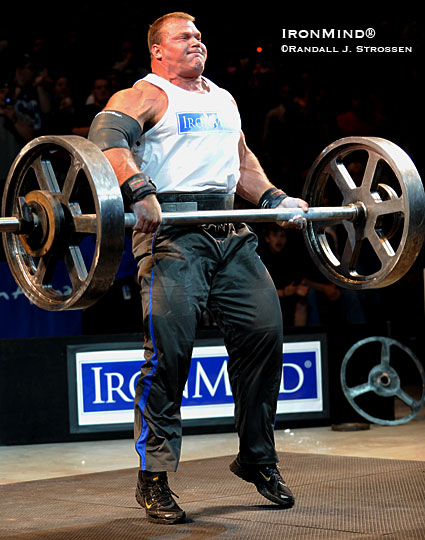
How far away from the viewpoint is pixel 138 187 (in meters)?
3.23

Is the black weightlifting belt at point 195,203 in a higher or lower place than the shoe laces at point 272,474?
higher

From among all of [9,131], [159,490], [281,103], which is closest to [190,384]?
[159,490]

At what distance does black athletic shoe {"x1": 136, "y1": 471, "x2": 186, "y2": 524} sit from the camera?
3.37 meters

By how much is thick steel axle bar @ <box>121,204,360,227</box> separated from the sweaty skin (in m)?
0.04

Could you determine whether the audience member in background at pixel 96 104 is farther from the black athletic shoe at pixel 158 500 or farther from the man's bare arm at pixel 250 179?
the black athletic shoe at pixel 158 500

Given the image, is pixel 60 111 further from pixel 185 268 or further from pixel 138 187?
pixel 138 187

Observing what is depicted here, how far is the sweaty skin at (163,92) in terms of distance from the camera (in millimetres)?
3316

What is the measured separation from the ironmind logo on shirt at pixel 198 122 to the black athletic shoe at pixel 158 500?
1264 mm

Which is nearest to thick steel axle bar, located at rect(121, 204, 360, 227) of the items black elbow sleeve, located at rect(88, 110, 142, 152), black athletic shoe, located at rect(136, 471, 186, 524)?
black elbow sleeve, located at rect(88, 110, 142, 152)

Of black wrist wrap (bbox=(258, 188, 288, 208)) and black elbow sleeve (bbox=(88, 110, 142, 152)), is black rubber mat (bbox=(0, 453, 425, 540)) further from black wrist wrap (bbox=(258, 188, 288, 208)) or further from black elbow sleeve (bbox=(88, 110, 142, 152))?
black elbow sleeve (bbox=(88, 110, 142, 152))

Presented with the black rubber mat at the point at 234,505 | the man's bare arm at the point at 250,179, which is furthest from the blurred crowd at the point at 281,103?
the man's bare arm at the point at 250,179

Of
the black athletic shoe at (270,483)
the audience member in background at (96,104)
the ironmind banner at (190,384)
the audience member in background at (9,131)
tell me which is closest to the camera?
the black athletic shoe at (270,483)

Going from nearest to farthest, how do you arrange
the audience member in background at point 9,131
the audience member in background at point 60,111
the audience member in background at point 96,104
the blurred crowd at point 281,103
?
the audience member in background at point 9,131
the blurred crowd at point 281,103
the audience member in background at point 60,111
the audience member in background at point 96,104

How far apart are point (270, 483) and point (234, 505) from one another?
0.63ft
